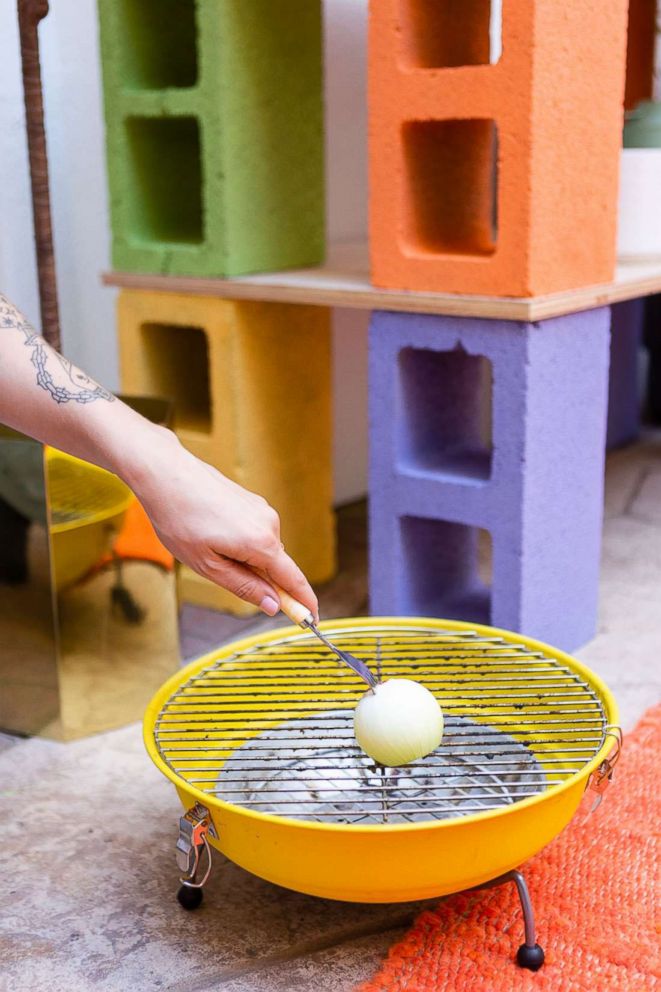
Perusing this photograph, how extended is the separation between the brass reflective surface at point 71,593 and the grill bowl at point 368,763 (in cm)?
26

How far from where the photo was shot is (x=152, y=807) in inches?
56.0

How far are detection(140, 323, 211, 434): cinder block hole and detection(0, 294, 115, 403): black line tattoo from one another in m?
0.83

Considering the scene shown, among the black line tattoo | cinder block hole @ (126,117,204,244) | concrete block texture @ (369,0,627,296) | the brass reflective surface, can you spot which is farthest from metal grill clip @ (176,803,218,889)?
cinder block hole @ (126,117,204,244)

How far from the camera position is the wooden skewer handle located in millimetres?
1061

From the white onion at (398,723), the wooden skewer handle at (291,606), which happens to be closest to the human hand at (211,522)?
the wooden skewer handle at (291,606)

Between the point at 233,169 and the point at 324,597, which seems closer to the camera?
the point at 233,169

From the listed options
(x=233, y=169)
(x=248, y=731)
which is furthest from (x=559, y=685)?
(x=233, y=169)

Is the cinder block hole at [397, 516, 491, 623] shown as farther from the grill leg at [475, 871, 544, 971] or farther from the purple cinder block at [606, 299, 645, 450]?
the purple cinder block at [606, 299, 645, 450]

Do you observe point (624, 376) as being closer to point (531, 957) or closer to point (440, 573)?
point (440, 573)

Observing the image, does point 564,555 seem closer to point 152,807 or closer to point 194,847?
point 152,807

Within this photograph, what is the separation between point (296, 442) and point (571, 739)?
38.1 inches

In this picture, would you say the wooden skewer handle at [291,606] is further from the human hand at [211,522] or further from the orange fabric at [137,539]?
the orange fabric at [137,539]

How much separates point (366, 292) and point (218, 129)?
1.30 feet

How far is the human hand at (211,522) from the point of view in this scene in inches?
39.9
